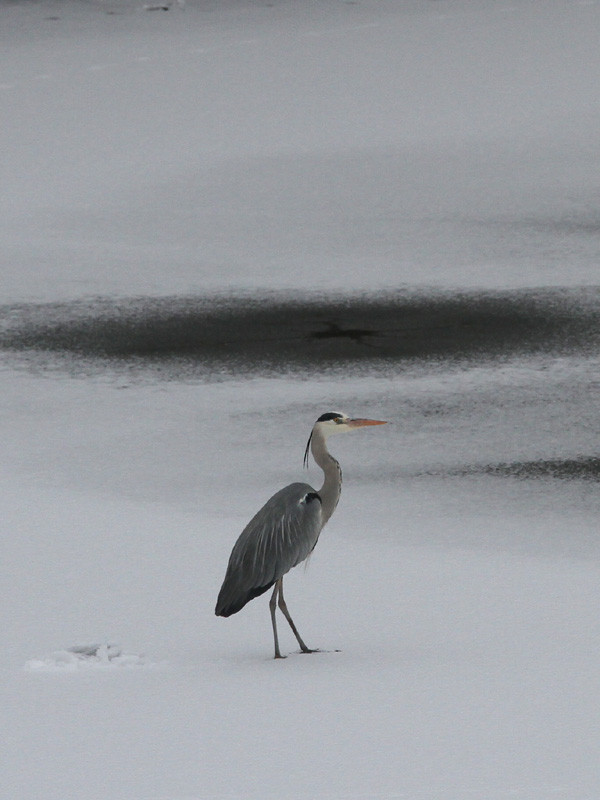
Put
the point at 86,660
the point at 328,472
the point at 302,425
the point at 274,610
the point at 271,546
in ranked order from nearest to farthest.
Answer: the point at 86,660
the point at 271,546
the point at 274,610
the point at 328,472
the point at 302,425

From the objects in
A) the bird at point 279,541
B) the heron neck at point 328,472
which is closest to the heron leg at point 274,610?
the bird at point 279,541

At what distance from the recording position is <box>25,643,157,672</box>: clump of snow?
4.69 metres

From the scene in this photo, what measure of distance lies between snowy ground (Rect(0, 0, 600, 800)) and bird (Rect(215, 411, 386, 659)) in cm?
20

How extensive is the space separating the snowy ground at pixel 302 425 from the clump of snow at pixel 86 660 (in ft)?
0.05

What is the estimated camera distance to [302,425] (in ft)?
25.4

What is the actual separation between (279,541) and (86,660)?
76 centimetres

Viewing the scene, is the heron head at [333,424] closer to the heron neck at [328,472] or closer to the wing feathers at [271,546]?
the heron neck at [328,472]

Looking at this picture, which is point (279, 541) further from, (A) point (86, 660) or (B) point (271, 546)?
(A) point (86, 660)

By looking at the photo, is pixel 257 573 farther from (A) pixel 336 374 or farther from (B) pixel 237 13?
(B) pixel 237 13

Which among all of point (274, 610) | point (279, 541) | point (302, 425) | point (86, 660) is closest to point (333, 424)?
point (279, 541)

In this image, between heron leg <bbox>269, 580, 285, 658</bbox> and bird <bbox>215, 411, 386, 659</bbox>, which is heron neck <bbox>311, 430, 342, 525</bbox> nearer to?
bird <bbox>215, 411, 386, 659</bbox>

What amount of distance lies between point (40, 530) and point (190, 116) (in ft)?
26.7

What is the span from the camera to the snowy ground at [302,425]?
416cm

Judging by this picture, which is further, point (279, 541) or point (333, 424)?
point (333, 424)
